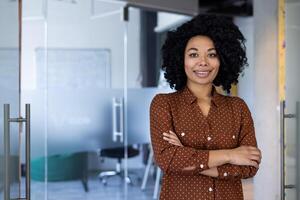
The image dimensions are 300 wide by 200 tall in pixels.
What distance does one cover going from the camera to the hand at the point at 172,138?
162 cm

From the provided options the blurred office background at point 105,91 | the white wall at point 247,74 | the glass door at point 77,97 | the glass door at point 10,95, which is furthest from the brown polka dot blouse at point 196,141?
the white wall at point 247,74

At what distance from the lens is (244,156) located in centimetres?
161

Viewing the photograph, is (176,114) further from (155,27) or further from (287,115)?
(155,27)

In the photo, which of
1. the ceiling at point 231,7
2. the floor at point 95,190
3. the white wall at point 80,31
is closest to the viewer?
the white wall at point 80,31

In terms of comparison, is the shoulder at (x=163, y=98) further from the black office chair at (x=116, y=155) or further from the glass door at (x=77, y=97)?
the black office chair at (x=116, y=155)

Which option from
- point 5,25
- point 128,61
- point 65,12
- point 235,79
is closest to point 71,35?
point 65,12

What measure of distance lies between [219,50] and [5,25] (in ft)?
3.06

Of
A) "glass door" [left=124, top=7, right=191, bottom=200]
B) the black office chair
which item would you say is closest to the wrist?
"glass door" [left=124, top=7, right=191, bottom=200]

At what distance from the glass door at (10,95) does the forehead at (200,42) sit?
2.56 feet

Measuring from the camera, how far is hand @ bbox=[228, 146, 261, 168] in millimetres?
1592

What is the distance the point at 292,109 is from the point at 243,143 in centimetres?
54

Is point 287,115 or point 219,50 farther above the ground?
point 219,50

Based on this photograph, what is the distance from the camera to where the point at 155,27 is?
5508 mm

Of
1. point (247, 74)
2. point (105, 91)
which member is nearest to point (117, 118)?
point (105, 91)
